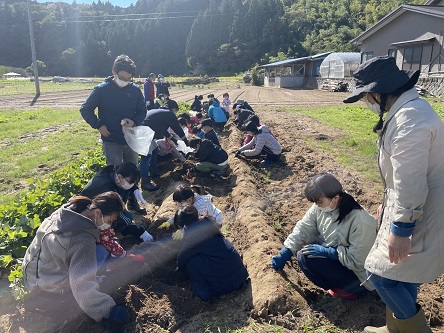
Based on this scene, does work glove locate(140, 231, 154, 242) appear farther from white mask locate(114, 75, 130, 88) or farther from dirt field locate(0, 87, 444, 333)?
white mask locate(114, 75, 130, 88)

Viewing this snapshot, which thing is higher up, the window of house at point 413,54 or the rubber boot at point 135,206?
the window of house at point 413,54

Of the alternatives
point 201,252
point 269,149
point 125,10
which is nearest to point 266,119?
point 269,149

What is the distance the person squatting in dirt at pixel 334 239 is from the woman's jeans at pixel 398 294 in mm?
609

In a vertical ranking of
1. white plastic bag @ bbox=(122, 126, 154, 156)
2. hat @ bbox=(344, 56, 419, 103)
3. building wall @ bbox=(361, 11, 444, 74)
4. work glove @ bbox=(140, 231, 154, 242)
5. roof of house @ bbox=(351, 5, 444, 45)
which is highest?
roof of house @ bbox=(351, 5, 444, 45)

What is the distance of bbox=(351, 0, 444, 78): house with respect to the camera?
887 inches

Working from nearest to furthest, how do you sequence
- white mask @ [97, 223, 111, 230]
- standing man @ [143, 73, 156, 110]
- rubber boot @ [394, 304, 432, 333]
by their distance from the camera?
rubber boot @ [394, 304, 432, 333] → white mask @ [97, 223, 111, 230] → standing man @ [143, 73, 156, 110]

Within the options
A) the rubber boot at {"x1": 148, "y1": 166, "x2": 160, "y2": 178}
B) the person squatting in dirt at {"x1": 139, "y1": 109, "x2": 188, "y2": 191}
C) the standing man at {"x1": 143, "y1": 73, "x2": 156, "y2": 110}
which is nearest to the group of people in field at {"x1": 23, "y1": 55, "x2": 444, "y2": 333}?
the person squatting in dirt at {"x1": 139, "y1": 109, "x2": 188, "y2": 191}

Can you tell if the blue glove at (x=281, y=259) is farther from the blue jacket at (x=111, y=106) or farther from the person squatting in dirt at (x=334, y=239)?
the blue jacket at (x=111, y=106)

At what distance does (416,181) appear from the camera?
1896 millimetres

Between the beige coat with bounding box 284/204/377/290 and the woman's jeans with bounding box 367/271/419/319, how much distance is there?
0.66 metres

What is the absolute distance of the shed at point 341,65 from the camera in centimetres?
3281

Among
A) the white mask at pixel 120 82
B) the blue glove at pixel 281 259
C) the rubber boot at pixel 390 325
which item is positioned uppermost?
the white mask at pixel 120 82

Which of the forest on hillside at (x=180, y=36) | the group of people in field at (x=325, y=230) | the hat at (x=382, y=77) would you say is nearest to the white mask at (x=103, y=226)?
the group of people in field at (x=325, y=230)

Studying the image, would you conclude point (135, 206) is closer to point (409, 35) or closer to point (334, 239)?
point (334, 239)
